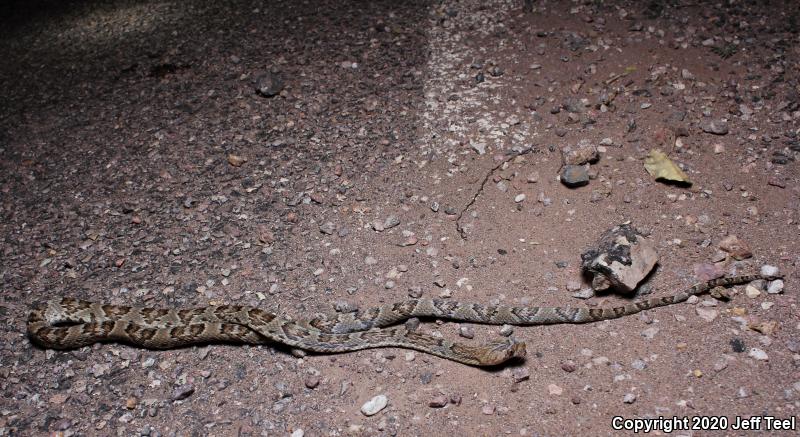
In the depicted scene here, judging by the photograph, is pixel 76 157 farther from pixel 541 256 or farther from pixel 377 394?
pixel 541 256

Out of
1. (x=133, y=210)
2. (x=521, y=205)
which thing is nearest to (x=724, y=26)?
Result: (x=521, y=205)

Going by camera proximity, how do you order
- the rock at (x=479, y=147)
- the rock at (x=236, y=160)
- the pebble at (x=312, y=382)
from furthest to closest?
the rock at (x=236, y=160), the rock at (x=479, y=147), the pebble at (x=312, y=382)

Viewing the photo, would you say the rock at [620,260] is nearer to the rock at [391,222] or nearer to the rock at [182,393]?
the rock at [391,222]

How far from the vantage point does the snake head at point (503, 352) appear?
4.36 metres

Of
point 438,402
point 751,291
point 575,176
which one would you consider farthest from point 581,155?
point 438,402

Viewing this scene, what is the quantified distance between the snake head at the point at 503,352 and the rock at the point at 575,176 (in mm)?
1767

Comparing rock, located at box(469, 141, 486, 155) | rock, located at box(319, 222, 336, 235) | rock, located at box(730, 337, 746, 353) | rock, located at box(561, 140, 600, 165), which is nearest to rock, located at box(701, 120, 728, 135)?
rock, located at box(561, 140, 600, 165)

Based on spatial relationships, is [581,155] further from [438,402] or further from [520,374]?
[438,402]

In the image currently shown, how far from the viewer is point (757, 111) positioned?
580cm

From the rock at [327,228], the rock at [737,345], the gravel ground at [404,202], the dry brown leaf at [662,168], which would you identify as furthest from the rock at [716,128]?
the rock at [327,228]

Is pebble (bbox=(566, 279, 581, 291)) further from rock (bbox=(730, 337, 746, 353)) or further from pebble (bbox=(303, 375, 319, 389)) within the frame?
pebble (bbox=(303, 375, 319, 389))

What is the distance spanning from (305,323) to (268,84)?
3.32m

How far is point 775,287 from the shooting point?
4.55m

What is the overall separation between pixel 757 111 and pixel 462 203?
302 centimetres
